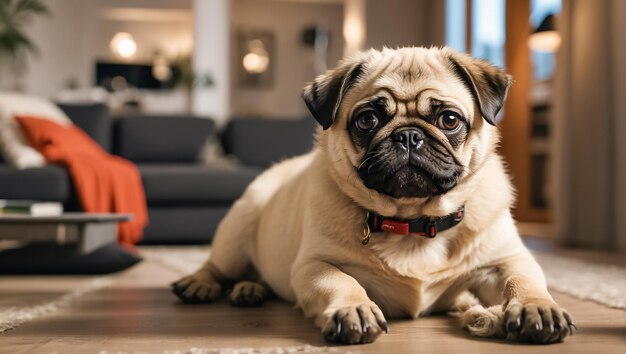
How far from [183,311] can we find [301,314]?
36 cm

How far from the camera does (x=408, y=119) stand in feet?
5.21

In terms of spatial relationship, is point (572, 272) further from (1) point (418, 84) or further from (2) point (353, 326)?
(2) point (353, 326)

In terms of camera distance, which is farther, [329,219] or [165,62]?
[165,62]

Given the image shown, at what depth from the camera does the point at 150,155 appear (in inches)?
211

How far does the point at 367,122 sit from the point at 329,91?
144 mm

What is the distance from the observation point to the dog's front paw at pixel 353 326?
135 cm

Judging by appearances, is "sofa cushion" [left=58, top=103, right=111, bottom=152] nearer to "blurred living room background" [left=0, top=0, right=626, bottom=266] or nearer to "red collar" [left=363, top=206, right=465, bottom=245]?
"blurred living room background" [left=0, top=0, right=626, bottom=266]

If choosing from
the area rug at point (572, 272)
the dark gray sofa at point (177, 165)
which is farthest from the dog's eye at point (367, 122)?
the dark gray sofa at point (177, 165)

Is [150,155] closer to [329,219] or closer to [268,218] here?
[268,218]

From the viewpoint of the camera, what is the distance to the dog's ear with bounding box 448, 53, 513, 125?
1.62 m

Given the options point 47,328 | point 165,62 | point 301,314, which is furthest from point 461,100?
point 165,62

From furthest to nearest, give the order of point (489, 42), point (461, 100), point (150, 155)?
1. point (489, 42)
2. point (150, 155)
3. point (461, 100)

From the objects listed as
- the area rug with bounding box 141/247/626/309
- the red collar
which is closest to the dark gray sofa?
the area rug with bounding box 141/247/626/309

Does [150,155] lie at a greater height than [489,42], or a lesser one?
lesser
